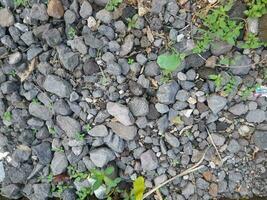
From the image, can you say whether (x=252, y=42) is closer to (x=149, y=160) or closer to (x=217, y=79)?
(x=217, y=79)

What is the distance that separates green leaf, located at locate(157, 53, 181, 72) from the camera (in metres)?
1.66

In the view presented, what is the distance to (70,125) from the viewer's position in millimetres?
1829

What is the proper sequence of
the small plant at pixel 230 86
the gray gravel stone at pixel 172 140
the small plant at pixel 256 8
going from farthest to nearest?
the gray gravel stone at pixel 172 140 < the small plant at pixel 230 86 < the small plant at pixel 256 8

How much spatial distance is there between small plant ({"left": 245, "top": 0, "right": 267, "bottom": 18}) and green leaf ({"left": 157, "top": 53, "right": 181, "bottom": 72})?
32 cm

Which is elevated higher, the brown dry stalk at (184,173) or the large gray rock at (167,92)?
the large gray rock at (167,92)

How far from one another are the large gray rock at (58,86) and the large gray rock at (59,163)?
0.95ft

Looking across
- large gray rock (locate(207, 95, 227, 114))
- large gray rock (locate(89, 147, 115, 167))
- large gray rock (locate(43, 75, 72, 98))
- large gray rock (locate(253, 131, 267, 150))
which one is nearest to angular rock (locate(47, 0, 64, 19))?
large gray rock (locate(43, 75, 72, 98))

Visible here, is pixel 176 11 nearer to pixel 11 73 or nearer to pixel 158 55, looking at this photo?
pixel 158 55

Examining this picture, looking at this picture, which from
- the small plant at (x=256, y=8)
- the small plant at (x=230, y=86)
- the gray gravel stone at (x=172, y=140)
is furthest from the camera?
the gray gravel stone at (x=172, y=140)

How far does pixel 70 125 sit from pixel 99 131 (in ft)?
0.43

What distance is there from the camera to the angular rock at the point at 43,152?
6.22 feet

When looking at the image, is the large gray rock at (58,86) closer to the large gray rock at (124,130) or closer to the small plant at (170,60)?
the large gray rock at (124,130)

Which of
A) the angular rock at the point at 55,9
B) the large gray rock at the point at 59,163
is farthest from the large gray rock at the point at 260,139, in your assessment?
the angular rock at the point at 55,9

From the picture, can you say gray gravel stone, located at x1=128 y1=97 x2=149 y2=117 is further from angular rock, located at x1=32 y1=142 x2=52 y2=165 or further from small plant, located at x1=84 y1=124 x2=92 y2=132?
angular rock, located at x1=32 y1=142 x2=52 y2=165
